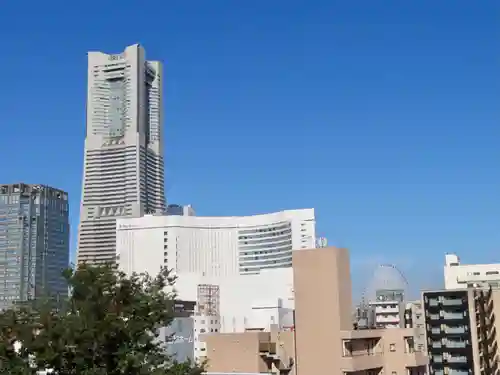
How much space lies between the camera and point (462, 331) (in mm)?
58750

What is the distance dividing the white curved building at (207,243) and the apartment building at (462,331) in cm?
8670

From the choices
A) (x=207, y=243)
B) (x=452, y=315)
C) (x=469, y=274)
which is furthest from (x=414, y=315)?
(x=207, y=243)

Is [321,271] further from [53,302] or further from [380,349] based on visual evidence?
[53,302]

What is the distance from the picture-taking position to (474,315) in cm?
5825

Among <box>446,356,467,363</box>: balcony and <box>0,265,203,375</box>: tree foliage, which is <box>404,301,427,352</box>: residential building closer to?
<box>446,356,467,363</box>: balcony

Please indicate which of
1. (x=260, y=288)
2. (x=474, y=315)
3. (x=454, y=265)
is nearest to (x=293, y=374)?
(x=474, y=315)

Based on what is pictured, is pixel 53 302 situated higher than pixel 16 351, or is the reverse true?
pixel 53 302

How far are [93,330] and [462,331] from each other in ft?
165

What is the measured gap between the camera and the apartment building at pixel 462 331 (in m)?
56.5

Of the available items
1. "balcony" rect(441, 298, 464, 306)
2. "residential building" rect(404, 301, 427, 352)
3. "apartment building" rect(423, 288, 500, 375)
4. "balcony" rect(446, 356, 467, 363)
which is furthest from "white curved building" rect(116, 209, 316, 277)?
"balcony" rect(446, 356, 467, 363)

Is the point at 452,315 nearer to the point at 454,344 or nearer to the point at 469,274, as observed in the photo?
the point at 454,344

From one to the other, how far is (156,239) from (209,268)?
51.1 ft

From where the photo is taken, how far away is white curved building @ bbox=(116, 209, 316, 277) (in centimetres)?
15400

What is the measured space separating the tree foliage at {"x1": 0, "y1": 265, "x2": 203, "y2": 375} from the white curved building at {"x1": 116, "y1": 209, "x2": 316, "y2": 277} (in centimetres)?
13165
